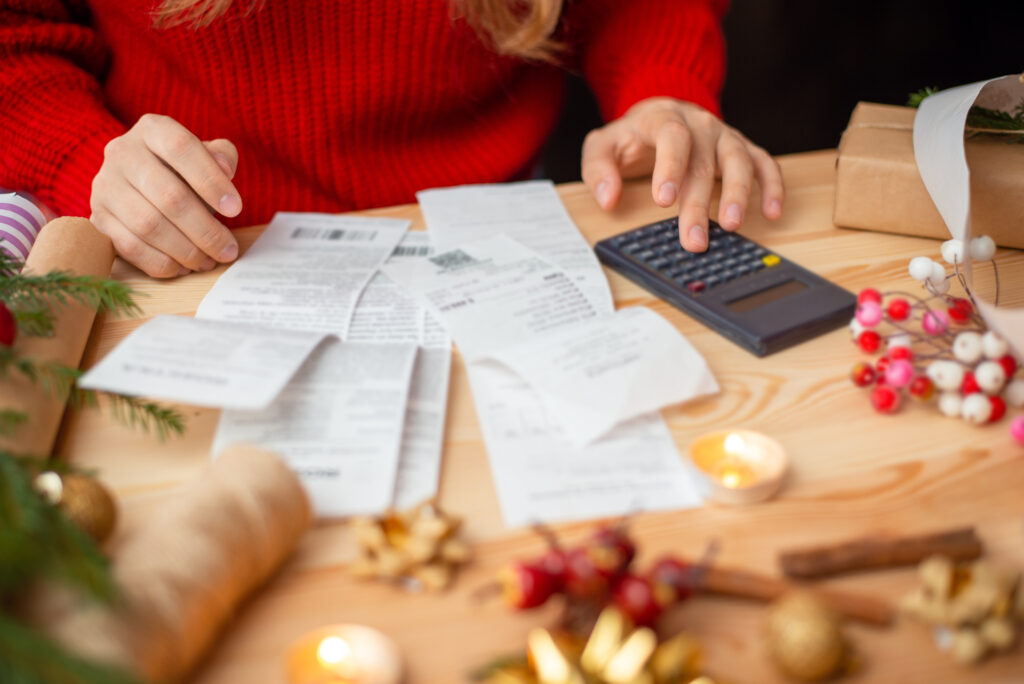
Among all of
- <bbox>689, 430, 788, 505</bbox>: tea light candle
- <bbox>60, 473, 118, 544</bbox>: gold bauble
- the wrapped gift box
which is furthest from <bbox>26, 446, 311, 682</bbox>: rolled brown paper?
the wrapped gift box

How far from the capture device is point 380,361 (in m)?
0.52

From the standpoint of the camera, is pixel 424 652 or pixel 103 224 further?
pixel 103 224

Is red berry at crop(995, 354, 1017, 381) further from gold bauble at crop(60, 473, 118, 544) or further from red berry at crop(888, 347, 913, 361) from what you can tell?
gold bauble at crop(60, 473, 118, 544)

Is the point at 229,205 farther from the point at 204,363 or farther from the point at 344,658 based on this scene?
the point at 344,658

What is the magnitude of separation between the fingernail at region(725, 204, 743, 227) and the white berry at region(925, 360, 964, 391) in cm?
24

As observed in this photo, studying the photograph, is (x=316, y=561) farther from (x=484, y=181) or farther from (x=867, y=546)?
(x=484, y=181)

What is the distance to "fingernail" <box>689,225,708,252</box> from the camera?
65cm

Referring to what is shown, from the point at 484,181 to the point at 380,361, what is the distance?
18.1 inches

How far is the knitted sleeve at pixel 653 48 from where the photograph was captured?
0.92m

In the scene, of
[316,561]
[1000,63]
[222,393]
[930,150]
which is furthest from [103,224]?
[1000,63]

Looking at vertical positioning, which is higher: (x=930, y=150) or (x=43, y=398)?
(x=930, y=150)

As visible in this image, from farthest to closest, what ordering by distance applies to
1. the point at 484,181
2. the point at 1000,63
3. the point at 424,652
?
the point at 1000,63, the point at 484,181, the point at 424,652

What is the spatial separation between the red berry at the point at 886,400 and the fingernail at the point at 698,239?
21 centimetres

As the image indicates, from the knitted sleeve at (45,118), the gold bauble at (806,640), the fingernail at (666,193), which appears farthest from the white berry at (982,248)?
the knitted sleeve at (45,118)
